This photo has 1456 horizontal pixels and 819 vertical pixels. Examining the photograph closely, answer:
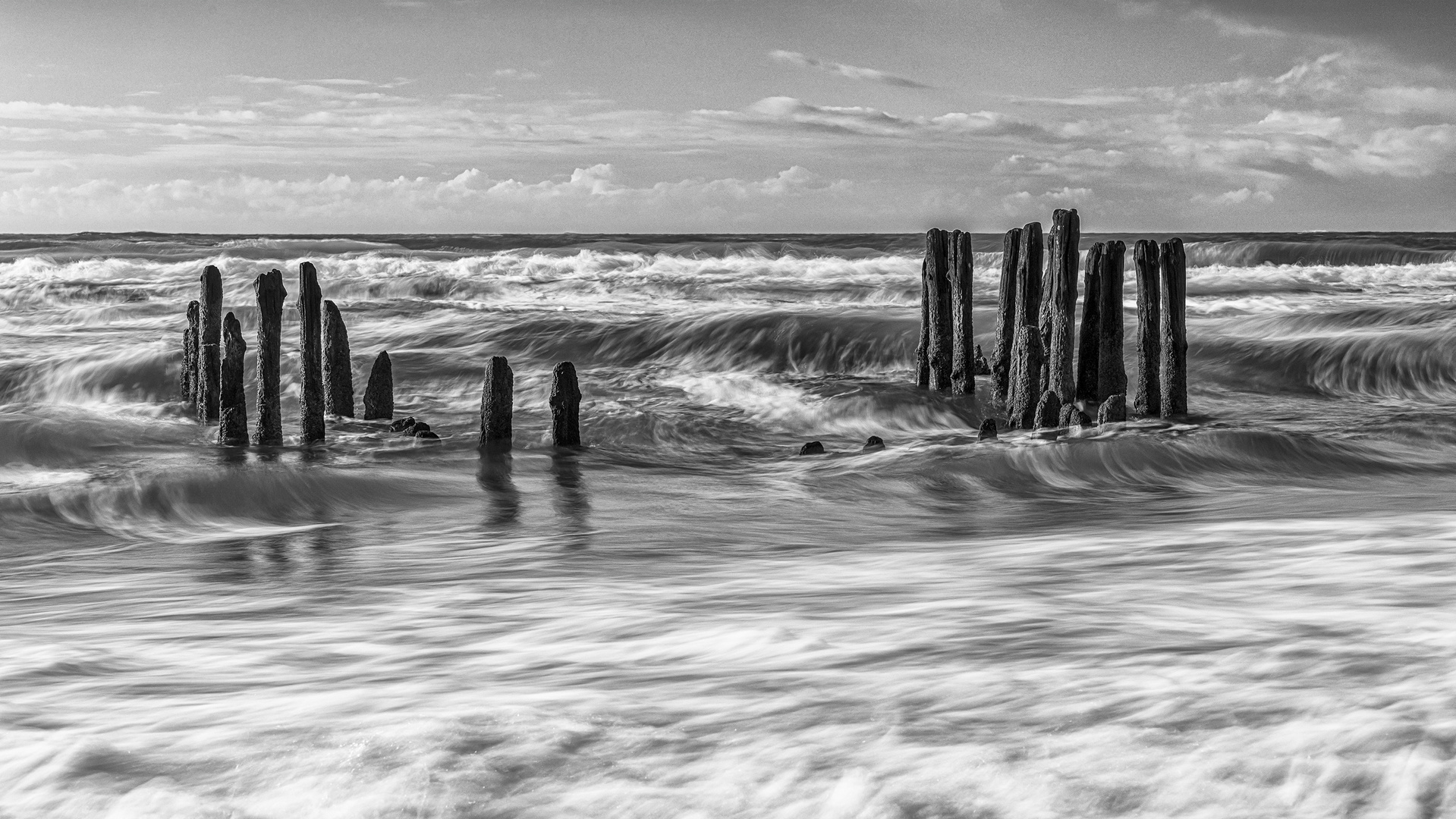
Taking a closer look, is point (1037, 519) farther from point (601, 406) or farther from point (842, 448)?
point (601, 406)

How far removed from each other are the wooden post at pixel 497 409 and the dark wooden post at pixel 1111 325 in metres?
5.57

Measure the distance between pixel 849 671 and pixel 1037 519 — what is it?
4.69 meters

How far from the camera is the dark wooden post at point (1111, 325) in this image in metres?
12.1

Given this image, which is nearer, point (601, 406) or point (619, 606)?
point (619, 606)

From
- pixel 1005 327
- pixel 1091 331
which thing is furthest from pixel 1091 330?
pixel 1005 327

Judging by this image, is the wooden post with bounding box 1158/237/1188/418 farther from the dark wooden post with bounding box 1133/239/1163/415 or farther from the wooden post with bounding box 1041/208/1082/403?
the wooden post with bounding box 1041/208/1082/403

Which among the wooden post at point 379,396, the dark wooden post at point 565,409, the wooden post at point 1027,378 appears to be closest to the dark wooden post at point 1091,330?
the wooden post at point 1027,378

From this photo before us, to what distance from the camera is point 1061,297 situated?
11531mm

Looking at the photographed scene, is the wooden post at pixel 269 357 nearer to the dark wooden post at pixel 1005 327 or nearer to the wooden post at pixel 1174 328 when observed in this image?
the dark wooden post at pixel 1005 327

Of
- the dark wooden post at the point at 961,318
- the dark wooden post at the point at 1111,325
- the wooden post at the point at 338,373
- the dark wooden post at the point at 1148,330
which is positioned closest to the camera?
the dark wooden post at the point at 1148,330

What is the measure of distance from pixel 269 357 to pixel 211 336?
5.30 feet

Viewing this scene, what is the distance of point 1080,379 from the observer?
41.7ft

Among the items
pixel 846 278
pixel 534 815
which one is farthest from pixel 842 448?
pixel 846 278

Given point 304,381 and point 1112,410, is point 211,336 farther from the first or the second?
point 1112,410
